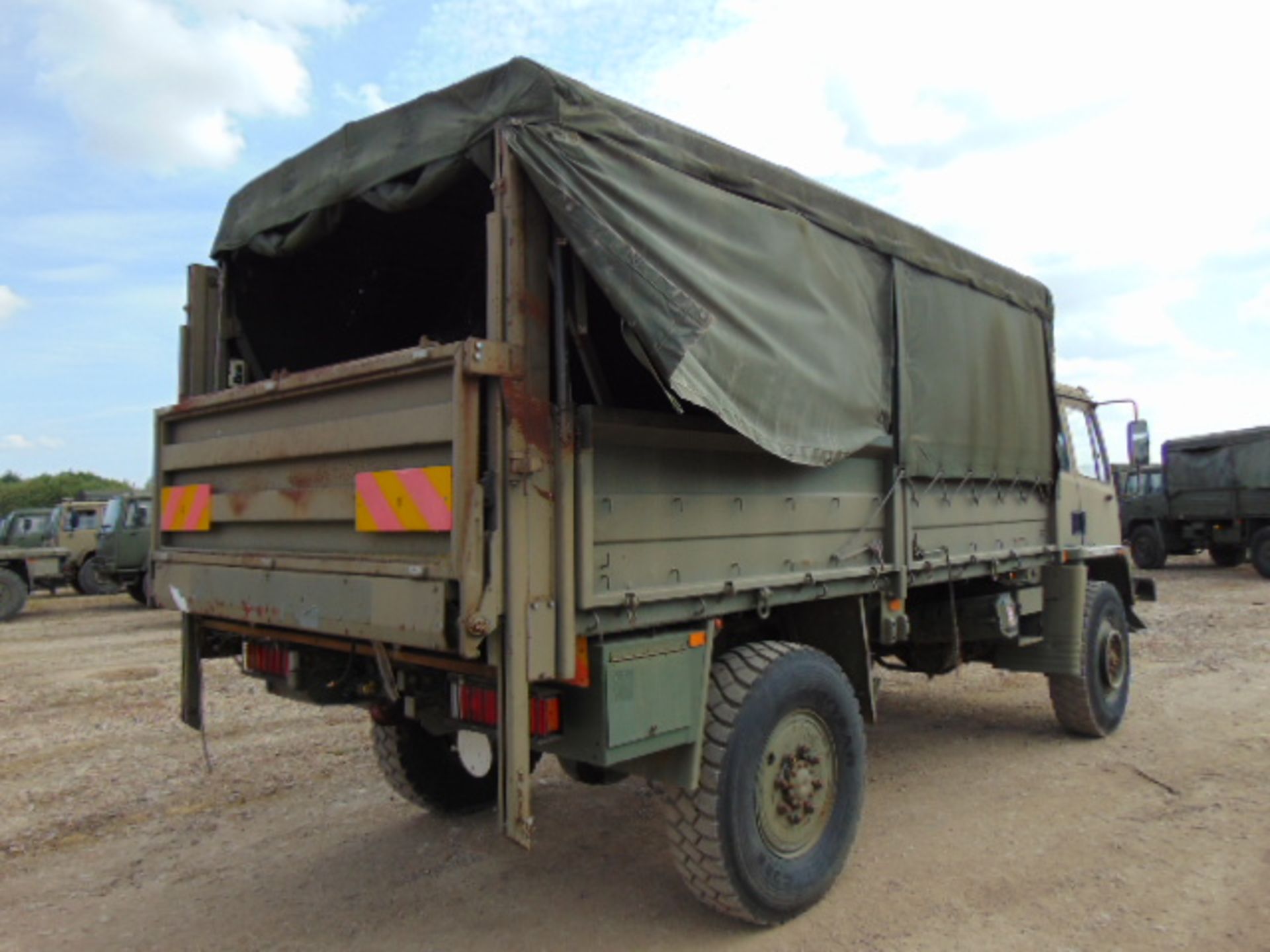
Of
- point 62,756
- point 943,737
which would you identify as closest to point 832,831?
point 943,737

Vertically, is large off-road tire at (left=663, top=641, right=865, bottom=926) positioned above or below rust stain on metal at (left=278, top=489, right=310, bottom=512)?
below

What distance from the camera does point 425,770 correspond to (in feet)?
15.6

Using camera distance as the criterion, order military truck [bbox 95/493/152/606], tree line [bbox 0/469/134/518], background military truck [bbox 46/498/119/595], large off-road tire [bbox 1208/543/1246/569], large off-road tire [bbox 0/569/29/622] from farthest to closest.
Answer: tree line [bbox 0/469/134/518], large off-road tire [bbox 1208/543/1246/569], background military truck [bbox 46/498/119/595], military truck [bbox 95/493/152/606], large off-road tire [bbox 0/569/29/622]

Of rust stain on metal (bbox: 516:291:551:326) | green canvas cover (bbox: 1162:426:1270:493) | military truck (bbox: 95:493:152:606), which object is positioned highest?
green canvas cover (bbox: 1162:426:1270:493)

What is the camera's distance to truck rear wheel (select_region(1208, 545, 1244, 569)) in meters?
20.2

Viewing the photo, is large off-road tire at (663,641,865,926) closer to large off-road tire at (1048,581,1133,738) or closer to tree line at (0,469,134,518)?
large off-road tire at (1048,581,1133,738)

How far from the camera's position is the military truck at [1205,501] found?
18.7 metres

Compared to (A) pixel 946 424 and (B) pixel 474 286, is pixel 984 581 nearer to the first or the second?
(A) pixel 946 424

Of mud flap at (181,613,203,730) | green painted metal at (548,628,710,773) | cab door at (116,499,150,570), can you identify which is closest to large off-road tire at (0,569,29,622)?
cab door at (116,499,150,570)

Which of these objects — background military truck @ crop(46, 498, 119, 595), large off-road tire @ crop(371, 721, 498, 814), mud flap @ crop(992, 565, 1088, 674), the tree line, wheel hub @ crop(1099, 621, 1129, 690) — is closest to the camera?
large off-road tire @ crop(371, 721, 498, 814)

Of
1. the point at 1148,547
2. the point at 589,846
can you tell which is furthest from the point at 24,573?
the point at 1148,547

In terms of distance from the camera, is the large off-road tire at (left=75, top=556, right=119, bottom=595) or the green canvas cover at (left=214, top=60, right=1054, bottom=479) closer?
the green canvas cover at (left=214, top=60, right=1054, bottom=479)

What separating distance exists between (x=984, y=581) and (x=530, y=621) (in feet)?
12.5

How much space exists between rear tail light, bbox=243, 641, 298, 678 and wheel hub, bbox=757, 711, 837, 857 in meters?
1.92
